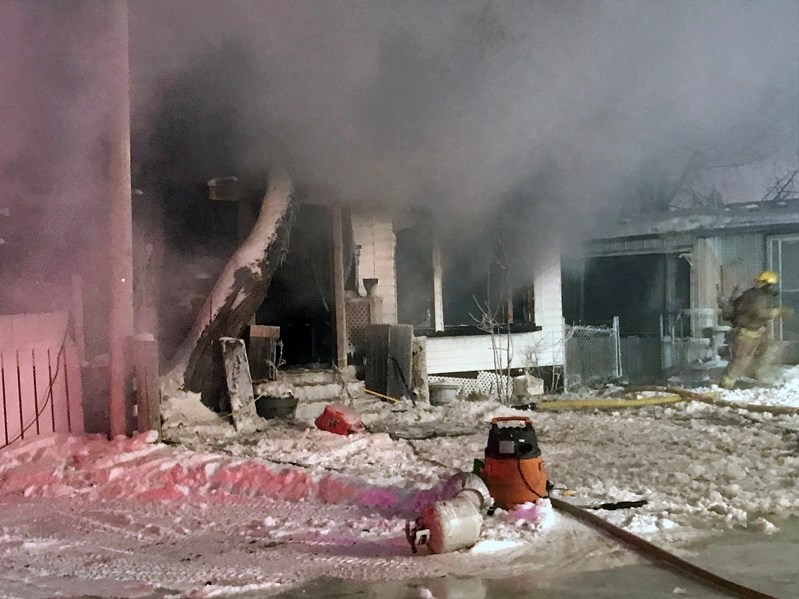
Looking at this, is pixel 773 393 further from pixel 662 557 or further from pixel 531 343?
pixel 662 557

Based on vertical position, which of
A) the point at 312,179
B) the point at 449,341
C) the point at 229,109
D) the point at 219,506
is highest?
the point at 229,109

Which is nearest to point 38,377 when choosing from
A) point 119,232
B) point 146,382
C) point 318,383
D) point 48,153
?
point 146,382

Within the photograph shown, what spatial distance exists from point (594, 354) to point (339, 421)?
8.13 metres

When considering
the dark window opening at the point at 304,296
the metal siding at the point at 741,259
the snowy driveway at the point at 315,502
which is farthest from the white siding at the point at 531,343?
the snowy driveway at the point at 315,502

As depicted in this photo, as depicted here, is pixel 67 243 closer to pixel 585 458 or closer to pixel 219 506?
pixel 219 506

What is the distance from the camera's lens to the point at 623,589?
342 cm

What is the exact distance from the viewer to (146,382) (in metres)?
6.61

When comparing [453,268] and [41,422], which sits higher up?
[453,268]

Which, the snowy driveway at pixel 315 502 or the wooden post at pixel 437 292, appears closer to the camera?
the snowy driveway at pixel 315 502

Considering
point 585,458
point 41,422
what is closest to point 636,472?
point 585,458

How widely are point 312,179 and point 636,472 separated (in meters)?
5.86

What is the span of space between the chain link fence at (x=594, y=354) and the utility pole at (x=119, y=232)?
29.3ft

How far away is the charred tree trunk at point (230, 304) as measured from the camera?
8266 millimetres

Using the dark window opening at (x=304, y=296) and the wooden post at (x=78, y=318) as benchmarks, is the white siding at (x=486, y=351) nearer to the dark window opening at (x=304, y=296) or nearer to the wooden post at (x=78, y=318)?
the dark window opening at (x=304, y=296)
